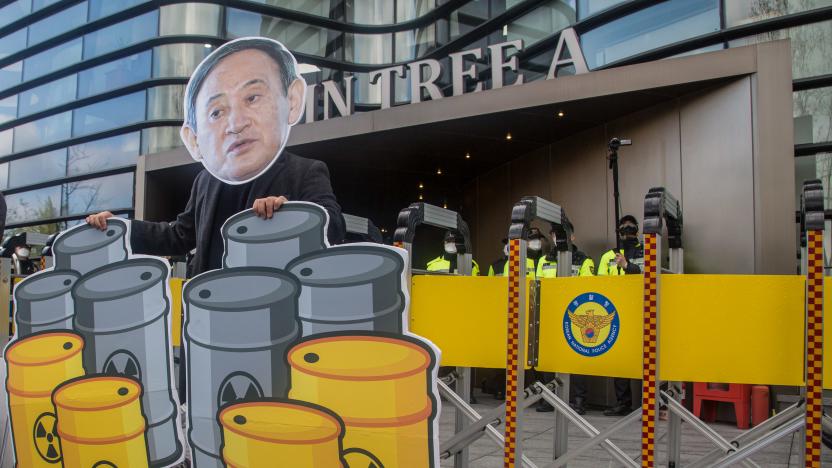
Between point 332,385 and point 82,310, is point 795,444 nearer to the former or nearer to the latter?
point 332,385

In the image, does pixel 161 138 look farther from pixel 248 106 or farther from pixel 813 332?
pixel 813 332

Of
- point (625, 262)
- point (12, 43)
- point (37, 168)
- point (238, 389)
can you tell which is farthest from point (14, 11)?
point (238, 389)

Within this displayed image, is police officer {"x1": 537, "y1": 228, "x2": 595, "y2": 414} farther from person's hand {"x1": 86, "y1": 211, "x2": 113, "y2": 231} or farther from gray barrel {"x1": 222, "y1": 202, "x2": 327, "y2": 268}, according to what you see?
person's hand {"x1": 86, "y1": 211, "x2": 113, "y2": 231}

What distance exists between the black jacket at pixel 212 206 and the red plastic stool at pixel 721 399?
230 inches

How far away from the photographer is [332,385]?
12.7ft

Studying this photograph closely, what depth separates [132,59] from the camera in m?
21.7

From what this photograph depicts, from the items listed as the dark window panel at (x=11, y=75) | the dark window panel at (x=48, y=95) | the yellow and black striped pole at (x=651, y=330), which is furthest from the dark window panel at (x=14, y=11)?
the yellow and black striped pole at (x=651, y=330)

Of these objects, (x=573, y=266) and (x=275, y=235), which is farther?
(x=573, y=266)

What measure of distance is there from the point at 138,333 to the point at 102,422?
0.62 m

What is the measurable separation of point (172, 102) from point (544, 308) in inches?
715

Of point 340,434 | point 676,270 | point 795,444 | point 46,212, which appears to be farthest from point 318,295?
point 46,212

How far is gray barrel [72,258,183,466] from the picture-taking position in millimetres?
4512

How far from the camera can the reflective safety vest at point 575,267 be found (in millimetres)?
8711

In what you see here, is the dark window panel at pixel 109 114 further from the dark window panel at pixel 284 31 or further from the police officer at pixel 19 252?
the police officer at pixel 19 252
